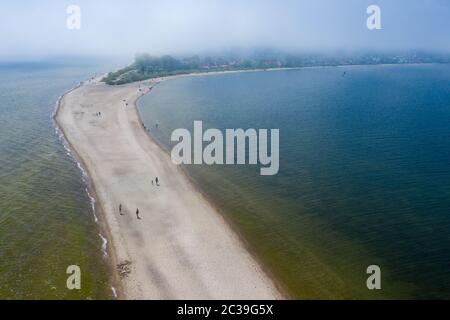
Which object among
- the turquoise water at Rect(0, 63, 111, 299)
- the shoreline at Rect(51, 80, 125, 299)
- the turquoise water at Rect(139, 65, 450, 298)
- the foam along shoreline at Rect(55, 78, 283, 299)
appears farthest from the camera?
the turquoise water at Rect(139, 65, 450, 298)

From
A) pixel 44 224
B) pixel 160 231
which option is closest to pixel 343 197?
pixel 160 231

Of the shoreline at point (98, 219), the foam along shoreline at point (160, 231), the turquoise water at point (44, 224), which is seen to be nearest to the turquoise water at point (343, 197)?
the foam along shoreline at point (160, 231)

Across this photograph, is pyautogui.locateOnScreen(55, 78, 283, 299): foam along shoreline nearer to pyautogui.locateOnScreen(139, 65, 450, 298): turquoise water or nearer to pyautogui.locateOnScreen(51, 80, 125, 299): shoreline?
pyautogui.locateOnScreen(51, 80, 125, 299): shoreline

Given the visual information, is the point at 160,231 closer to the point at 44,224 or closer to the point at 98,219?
the point at 98,219

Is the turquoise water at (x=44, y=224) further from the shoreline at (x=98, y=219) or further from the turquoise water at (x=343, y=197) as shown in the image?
the turquoise water at (x=343, y=197)

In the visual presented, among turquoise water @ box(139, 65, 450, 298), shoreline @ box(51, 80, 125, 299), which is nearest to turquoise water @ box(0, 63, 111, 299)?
shoreline @ box(51, 80, 125, 299)
